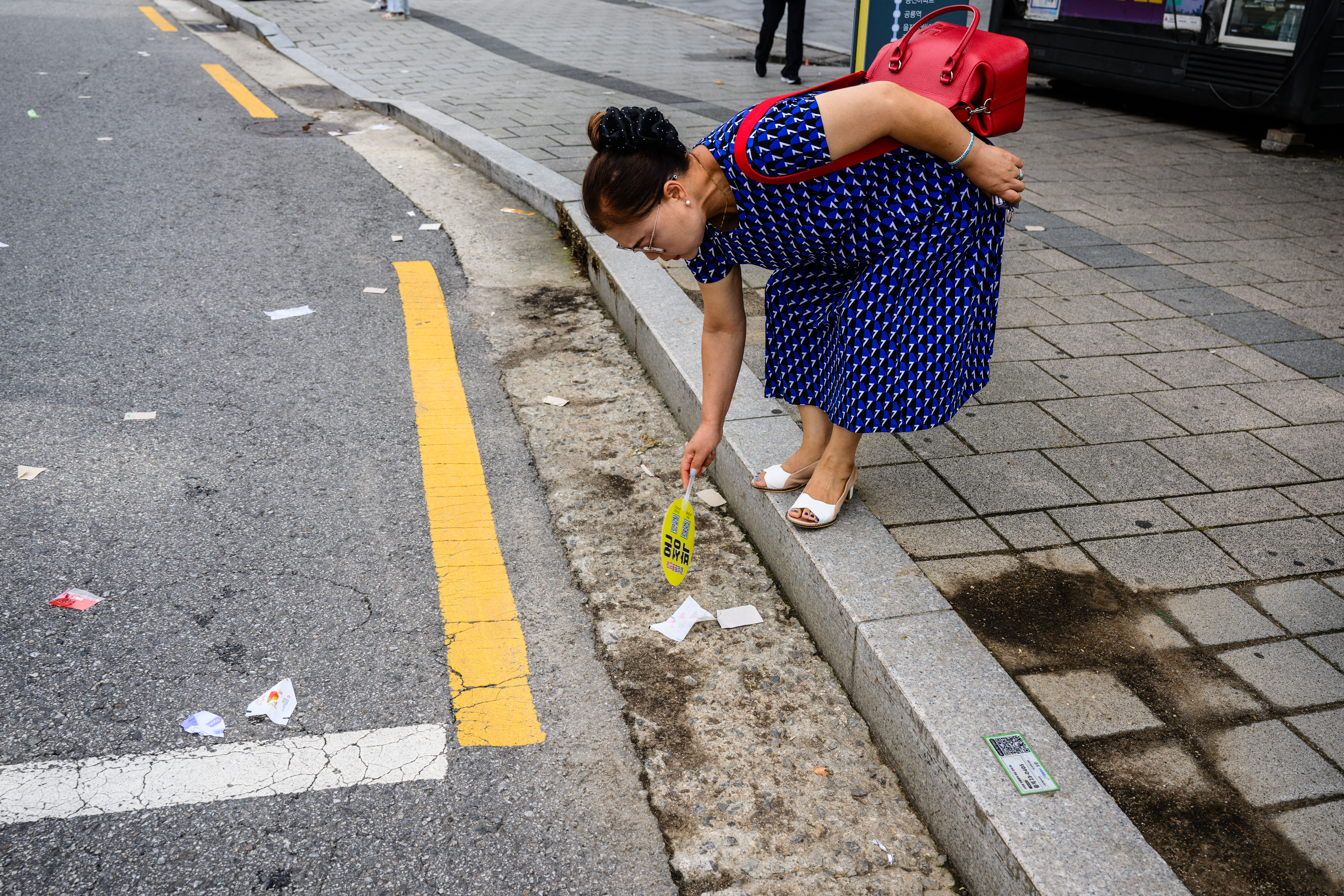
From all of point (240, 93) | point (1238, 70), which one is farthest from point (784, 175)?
point (240, 93)

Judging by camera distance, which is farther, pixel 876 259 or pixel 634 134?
pixel 876 259

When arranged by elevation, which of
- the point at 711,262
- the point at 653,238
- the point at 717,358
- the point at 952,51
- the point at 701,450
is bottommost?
the point at 701,450

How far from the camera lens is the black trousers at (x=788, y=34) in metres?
9.66

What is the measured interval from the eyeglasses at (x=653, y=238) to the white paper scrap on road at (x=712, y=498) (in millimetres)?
1136

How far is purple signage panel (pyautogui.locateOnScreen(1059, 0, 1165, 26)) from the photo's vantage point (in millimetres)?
7988

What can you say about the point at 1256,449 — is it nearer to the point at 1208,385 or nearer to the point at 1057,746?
the point at 1208,385

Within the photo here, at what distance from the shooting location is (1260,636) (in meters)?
2.35

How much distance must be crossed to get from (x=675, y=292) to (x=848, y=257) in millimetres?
1895

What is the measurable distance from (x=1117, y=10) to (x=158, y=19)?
1201 centimetres

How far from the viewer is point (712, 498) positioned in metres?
3.21

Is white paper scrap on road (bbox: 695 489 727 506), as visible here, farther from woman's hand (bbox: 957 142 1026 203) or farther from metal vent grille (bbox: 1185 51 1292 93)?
metal vent grille (bbox: 1185 51 1292 93)

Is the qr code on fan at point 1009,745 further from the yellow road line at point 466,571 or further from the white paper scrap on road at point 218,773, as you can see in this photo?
the white paper scrap on road at point 218,773

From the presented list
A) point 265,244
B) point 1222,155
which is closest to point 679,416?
point 265,244

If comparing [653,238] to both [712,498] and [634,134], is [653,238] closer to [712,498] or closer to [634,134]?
[634,134]
